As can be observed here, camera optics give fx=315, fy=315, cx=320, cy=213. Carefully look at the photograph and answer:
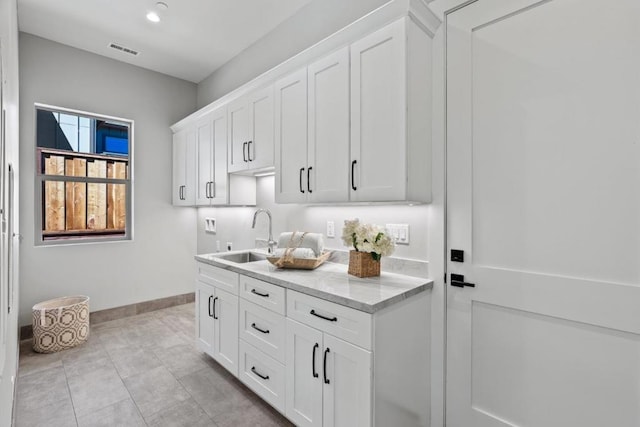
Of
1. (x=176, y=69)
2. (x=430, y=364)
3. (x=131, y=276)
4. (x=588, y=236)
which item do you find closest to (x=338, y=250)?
(x=430, y=364)

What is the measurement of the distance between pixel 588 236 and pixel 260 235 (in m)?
2.61

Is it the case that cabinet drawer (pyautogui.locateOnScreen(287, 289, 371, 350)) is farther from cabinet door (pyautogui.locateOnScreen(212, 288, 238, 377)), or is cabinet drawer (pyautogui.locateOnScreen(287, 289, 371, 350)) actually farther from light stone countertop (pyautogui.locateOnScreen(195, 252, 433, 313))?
cabinet door (pyautogui.locateOnScreen(212, 288, 238, 377))

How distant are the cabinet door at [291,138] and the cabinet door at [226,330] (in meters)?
0.85

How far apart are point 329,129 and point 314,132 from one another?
14cm

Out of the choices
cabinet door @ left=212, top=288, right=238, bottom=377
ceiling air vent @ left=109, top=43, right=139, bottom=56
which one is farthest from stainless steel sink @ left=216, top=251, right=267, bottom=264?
ceiling air vent @ left=109, top=43, right=139, bottom=56

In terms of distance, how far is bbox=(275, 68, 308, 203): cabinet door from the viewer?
222 cm

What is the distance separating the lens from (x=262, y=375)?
205 cm

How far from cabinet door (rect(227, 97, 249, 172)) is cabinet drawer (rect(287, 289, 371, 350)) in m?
1.52

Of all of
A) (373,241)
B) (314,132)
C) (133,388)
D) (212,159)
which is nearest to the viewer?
(373,241)

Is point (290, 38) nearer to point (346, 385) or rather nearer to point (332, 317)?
point (332, 317)

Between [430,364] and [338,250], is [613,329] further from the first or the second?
[338,250]

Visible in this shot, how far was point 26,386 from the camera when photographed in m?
2.31

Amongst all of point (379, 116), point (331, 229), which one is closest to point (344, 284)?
point (331, 229)

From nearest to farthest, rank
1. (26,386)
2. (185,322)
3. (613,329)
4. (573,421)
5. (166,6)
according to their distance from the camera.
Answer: (613,329) → (573,421) → (26,386) → (166,6) → (185,322)
